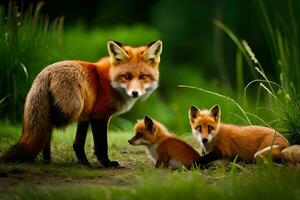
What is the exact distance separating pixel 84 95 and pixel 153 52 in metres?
0.88

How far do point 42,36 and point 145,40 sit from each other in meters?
2.96

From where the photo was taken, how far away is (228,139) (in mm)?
6844

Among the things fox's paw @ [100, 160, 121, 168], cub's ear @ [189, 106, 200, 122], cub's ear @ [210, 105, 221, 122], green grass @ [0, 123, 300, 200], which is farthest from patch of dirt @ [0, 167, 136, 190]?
cub's ear @ [210, 105, 221, 122]

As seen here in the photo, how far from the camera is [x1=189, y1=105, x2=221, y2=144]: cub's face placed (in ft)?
22.0

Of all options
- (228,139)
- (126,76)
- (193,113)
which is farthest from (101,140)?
(228,139)

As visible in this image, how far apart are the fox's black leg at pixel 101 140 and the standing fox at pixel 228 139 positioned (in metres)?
0.83

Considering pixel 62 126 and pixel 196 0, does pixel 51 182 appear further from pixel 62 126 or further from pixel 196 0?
pixel 196 0

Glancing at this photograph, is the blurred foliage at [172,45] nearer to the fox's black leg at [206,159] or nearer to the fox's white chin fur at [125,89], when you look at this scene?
the fox's black leg at [206,159]

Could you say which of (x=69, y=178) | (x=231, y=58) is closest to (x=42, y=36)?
(x=69, y=178)

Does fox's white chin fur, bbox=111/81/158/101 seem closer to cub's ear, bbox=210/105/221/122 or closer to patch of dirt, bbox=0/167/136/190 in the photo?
cub's ear, bbox=210/105/221/122

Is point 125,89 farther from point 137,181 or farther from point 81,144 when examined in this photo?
point 137,181

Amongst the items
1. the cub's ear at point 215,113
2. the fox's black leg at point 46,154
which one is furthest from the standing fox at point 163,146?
the fox's black leg at point 46,154

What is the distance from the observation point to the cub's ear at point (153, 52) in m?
7.16

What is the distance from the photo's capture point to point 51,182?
5805mm
